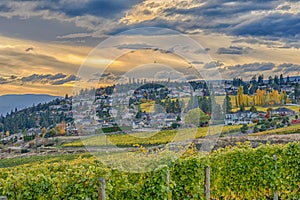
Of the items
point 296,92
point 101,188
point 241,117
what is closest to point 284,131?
point 241,117

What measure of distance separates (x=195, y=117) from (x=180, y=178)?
527 cm

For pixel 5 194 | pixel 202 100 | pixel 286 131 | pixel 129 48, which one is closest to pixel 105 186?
pixel 5 194

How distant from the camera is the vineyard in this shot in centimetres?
678

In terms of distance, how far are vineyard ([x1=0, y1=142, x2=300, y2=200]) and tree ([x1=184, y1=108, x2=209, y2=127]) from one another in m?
3.30

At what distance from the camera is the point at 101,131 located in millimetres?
11531

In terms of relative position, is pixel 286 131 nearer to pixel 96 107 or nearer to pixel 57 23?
pixel 57 23

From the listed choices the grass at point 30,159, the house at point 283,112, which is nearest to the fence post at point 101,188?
the grass at point 30,159

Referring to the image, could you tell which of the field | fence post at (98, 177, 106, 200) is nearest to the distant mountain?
the field

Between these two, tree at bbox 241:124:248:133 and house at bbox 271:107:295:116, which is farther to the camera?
house at bbox 271:107:295:116

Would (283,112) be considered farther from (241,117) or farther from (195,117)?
(195,117)

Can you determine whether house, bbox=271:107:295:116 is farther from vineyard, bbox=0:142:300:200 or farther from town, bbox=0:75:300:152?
vineyard, bbox=0:142:300:200

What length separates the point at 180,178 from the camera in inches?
324

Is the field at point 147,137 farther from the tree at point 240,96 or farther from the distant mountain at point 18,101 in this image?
the tree at point 240,96

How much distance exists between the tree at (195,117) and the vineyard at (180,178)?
3302 mm
